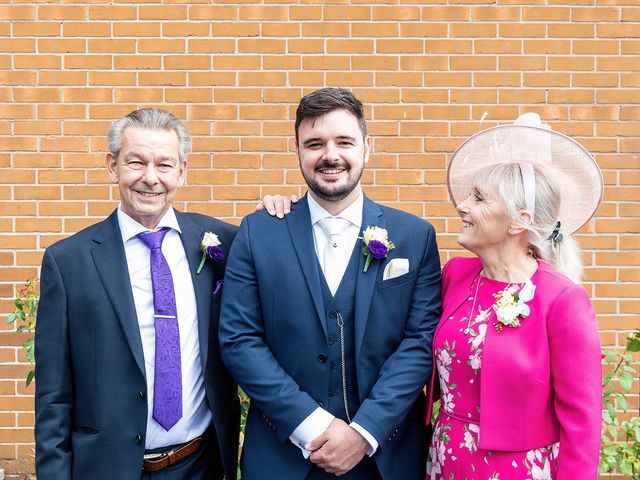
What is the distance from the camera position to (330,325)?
2746 mm

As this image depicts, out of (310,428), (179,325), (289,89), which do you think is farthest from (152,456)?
(289,89)

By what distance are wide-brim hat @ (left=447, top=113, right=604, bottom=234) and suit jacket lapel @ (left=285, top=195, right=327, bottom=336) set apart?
0.70 meters

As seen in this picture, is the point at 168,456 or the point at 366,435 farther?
the point at 168,456

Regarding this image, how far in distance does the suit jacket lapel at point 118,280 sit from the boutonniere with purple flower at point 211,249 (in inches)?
12.7

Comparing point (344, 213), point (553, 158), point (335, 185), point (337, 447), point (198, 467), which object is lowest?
point (198, 467)

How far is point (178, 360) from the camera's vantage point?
275 cm

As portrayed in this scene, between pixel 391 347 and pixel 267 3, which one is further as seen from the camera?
pixel 267 3

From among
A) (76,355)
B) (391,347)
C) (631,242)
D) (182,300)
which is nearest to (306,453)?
(391,347)

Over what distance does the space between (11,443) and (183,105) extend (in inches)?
100

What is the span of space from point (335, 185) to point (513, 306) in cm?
86

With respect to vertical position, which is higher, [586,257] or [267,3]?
[267,3]

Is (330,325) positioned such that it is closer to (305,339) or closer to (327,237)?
(305,339)

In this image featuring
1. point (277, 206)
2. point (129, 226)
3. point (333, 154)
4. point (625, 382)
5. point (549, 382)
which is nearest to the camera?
point (549, 382)

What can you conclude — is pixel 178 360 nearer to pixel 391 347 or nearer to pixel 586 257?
pixel 391 347
